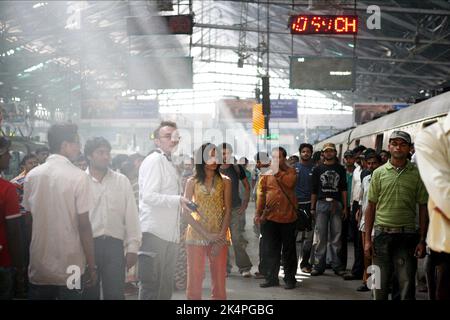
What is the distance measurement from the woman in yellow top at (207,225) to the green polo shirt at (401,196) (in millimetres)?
1217

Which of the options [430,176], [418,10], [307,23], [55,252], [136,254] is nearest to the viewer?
[430,176]

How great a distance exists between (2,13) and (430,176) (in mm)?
15093

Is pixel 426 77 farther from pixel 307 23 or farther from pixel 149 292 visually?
pixel 149 292

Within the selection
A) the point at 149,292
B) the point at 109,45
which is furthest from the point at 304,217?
the point at 109,45

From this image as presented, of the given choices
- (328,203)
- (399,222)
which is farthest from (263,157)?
(399,222)

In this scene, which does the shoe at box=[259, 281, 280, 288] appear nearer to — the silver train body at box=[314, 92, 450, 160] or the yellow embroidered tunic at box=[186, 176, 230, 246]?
the yellow embroidered tunic at box=[186, 176, 230, 246]

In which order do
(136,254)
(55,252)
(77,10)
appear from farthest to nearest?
(77,10)
(136,254)
(55,252)

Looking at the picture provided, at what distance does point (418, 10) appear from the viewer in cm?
1440

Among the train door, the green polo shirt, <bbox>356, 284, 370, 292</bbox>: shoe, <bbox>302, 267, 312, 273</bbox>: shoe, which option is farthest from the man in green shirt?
the train door

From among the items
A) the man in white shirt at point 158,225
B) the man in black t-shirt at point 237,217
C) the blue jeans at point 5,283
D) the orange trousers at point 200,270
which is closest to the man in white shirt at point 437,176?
the man in white shirt at point 158,225

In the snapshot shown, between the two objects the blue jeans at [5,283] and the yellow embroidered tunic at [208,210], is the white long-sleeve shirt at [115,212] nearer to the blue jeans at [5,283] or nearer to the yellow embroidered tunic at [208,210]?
the yellow embroidered tunic at [208,210]

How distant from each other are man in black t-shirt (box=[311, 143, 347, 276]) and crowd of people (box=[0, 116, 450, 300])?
0.70 meters

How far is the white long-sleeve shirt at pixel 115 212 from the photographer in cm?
366

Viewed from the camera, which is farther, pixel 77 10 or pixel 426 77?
pixel 426 77
